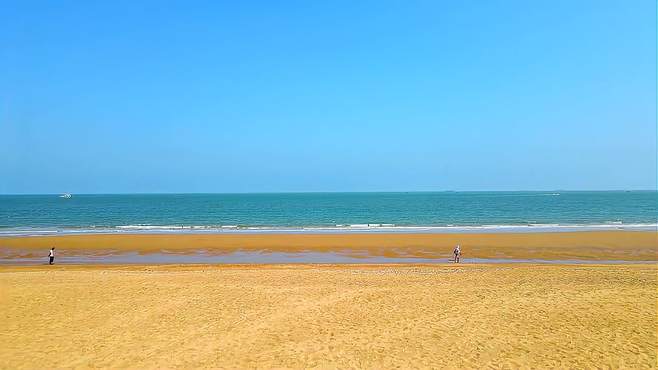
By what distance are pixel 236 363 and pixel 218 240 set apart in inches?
1084

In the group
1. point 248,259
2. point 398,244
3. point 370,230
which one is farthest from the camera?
point 370,230

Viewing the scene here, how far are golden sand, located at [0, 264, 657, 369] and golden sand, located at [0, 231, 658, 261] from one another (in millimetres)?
11354

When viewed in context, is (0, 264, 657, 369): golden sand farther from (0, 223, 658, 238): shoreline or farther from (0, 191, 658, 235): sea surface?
(0, 191, 658, 235): sea surface

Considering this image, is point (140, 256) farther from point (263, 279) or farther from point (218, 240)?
point (263, 279)

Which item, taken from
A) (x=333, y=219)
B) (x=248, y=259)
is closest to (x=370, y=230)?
(x=333, y=219)

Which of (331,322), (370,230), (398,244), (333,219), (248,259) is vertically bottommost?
(248,259)

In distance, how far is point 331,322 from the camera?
1088 cm

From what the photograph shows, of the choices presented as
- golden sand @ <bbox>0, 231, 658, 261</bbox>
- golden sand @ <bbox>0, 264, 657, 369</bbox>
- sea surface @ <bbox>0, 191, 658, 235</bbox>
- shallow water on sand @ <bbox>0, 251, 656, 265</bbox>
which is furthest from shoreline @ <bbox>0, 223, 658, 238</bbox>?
golden sand @ <bbox>0, 264, 657, 369</bbox>

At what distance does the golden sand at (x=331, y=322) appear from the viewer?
340 inches

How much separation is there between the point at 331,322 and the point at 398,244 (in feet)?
71.1

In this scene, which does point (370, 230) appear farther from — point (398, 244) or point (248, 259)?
point (248, 259)

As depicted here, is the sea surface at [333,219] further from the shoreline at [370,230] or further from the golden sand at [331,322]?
the golden sand at [331,322]

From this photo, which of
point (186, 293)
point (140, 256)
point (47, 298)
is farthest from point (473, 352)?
point (140, 256)

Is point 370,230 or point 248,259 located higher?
point 370,230
